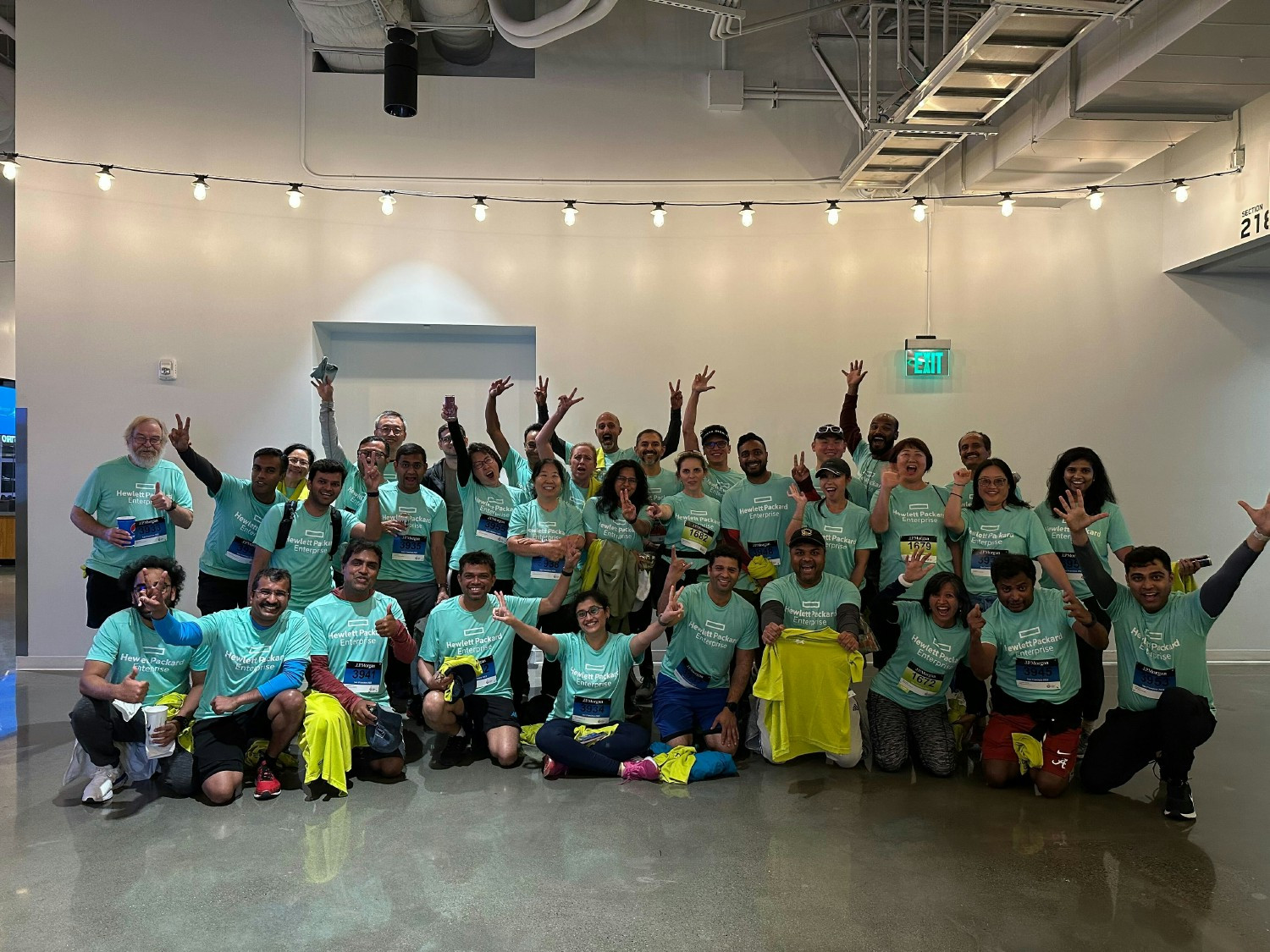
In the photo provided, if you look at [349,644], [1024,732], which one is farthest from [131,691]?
[1024,732]

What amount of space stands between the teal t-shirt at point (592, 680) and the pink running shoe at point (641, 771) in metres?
0.25

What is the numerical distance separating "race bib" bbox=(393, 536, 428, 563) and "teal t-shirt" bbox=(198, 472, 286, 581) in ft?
2.26

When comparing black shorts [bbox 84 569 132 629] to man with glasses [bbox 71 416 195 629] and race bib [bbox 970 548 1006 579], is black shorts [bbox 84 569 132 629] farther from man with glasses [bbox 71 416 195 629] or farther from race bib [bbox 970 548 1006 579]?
race bib [bbox 970 548 1006 579]

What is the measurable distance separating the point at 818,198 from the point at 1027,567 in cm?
386

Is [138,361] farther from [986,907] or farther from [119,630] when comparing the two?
[986,907]

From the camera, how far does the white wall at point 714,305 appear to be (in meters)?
6.53

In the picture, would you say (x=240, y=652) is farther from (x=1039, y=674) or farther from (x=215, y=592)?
(x=1039, y=674)

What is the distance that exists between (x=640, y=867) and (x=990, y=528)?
2.54 m

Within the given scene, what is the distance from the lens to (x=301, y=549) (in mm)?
4648

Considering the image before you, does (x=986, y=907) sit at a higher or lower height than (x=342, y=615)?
lower

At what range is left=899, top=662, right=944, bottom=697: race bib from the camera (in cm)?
427

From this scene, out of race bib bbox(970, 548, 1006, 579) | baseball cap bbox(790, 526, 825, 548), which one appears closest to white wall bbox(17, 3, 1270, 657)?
race bib bbox(970, 548, 1006, 579)

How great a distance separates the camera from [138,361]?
6.44 metres

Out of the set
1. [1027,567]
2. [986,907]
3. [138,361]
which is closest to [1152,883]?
[986,907]
